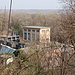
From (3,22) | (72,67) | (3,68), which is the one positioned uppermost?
(3,22)

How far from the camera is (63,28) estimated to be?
17.5 feet

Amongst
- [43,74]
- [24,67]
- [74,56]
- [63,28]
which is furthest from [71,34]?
[24,67]

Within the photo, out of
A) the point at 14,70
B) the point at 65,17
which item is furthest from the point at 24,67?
the point at 65,17

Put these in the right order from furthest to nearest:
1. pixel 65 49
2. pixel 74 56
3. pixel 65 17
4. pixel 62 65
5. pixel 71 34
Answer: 1. pixel 65 17
2. pixel 71 34
3. pixel 74 56
4. pixel 65 49
5. pixel 62 65

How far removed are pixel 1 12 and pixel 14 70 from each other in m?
0.54

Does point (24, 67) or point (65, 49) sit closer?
point (24, 67)

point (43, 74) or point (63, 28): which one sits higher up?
point (63, 28)

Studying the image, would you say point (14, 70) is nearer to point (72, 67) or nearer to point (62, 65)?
point (62, 65)

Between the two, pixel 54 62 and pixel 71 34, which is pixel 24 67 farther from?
pixel 71 34

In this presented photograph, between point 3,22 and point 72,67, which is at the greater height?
point 3,22

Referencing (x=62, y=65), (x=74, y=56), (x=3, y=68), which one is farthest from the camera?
(x=74, y=56)

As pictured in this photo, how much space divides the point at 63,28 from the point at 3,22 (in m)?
3.38

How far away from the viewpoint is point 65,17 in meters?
5.22

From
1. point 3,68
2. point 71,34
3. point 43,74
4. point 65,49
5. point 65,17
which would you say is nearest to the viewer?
point 3,68
